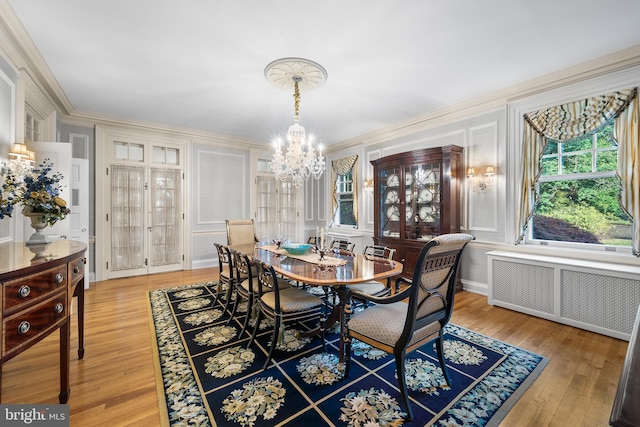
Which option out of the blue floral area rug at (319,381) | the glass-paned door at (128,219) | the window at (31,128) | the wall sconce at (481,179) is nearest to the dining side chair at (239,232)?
the blue floral area rug at (319,381)

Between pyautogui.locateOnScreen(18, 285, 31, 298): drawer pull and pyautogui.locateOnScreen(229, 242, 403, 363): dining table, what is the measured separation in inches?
54.8

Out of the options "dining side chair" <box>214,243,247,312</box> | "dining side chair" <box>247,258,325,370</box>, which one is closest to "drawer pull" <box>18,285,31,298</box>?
"dining side chair" <box>247,258,325,370</box>

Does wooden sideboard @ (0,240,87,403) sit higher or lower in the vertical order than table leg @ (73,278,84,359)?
higher

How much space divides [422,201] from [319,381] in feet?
10.5

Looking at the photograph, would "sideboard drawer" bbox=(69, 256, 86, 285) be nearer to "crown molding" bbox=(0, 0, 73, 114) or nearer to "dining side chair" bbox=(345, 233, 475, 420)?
"dining side chair" bbox=(345, 233, 475, 420)

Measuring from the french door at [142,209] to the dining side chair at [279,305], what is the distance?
12.6 feet

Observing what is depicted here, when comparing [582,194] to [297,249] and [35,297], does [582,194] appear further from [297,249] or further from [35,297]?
[35,297]

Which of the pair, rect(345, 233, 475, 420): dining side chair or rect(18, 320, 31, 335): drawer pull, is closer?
rect(18, 320, 31, 335): drawer pull

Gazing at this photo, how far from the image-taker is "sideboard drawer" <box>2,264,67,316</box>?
1.28 m

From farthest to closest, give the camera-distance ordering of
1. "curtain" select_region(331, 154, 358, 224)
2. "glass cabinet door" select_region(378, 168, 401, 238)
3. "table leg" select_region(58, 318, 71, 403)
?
1. "curtain" select_region(331, 154, 358, 224)
2. "glass cabinet door" select_region(378, 168, 401, 238)
3. "table leg" select_region(58, 318, 71, 403)

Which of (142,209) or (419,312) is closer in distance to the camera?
(419,312)

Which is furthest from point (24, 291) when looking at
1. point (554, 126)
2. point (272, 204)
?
point (272, 204)

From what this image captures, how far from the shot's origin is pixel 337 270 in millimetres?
2359

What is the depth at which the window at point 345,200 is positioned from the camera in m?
6.41
